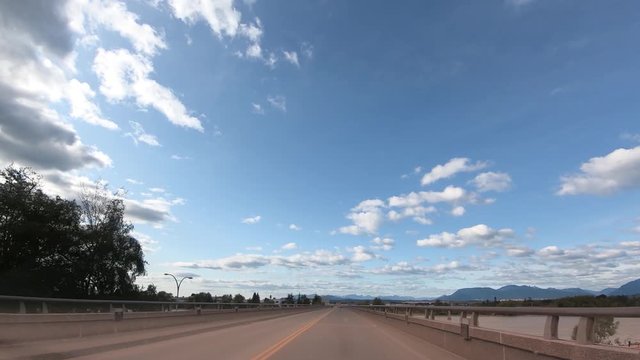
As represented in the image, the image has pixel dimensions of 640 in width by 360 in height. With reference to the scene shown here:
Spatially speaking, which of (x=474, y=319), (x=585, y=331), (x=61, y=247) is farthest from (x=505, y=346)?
(x=61, y=247)

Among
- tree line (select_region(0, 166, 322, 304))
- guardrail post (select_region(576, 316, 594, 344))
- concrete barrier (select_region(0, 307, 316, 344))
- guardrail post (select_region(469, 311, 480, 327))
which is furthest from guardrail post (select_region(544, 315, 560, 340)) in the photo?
tree line (select_region(0, 166, 322, 304))

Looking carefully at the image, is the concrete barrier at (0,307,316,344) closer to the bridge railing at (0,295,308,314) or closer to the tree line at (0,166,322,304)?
the bridge railing at (0,295,308,314)

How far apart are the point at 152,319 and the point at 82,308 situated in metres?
3.81

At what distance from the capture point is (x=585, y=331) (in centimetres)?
875

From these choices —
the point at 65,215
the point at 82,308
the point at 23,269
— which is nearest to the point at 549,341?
the point at 82,308

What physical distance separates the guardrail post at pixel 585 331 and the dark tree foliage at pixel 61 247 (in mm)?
60494

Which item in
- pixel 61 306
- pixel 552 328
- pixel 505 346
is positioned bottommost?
pixel 505 346

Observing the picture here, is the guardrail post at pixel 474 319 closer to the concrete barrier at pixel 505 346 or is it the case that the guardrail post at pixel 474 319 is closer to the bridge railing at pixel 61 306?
the concrete barrier at pixel 505 346

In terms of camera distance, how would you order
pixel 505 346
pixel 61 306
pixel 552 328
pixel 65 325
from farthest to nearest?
pixel 61 306, pixel 65 325, pixel 505 346, pixel 552 328

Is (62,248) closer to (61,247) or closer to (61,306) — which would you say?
(61,247)

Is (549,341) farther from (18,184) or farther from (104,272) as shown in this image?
(104,272)

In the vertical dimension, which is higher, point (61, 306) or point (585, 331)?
point (61, 306)

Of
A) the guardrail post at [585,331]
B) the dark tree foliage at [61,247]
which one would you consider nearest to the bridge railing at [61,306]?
the guardrail post at [585,331]

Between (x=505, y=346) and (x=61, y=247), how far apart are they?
67280 mm
